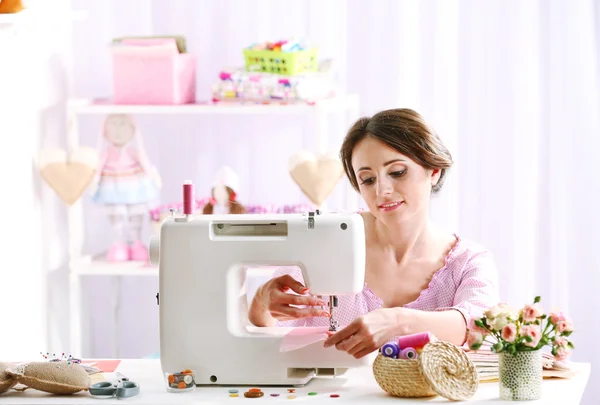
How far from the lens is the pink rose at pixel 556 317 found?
203 cm

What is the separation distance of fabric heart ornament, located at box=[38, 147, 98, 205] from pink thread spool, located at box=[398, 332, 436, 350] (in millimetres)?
1992

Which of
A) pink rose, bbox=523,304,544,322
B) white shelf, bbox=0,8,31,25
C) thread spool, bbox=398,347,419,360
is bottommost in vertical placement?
thread spool, bbox=398,347,419,360

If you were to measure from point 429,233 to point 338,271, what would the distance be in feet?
2.08

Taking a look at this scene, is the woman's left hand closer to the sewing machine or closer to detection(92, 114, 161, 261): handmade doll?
the sewing machine

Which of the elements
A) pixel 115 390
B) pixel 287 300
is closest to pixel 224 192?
pixel 287 300

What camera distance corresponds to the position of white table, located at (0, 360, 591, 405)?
2.04 meters

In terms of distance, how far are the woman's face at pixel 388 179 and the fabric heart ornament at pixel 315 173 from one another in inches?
42.5

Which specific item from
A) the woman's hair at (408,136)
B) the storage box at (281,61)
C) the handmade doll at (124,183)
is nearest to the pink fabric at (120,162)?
the handmade doll at (124,183)

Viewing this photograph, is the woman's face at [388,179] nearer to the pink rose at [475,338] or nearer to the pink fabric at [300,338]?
the pink fabric at [300,338]

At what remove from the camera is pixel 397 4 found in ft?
13.1

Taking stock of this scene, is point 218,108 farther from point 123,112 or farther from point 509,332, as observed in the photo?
point 509,332

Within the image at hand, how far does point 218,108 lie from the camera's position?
3766 millimetres

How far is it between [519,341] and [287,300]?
1.79 ft

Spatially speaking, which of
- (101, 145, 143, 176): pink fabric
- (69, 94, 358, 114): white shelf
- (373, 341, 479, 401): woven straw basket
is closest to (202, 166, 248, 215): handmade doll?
(69, 94, 358, 114): white shelf
